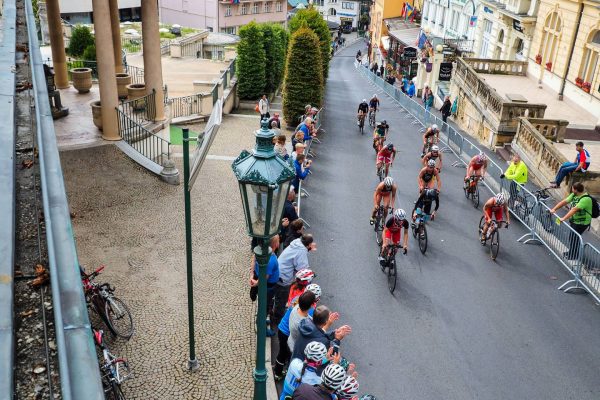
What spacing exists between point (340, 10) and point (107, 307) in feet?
384

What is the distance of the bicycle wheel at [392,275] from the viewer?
11750 millimetres

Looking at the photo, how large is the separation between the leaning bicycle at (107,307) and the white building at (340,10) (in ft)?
377

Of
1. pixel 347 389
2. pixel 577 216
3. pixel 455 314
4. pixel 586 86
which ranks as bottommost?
pixel 455 314

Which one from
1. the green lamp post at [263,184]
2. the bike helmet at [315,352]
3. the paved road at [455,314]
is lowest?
the paved road at [455,314]

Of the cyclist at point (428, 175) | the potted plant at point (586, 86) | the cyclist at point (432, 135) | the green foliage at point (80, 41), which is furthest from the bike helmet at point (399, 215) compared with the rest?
the green foliage at point (80, 41)

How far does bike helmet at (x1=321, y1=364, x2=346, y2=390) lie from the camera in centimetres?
597

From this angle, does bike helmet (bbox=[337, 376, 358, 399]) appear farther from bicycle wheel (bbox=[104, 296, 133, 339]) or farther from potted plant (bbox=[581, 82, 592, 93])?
potted plant (bbox=[581, 82, 592, 93])

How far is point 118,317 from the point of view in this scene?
9.24 meters

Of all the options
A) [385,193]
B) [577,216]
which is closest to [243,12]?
[385,193]

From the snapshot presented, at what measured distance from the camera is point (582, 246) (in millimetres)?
12016

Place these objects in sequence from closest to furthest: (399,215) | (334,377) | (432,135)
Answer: (334,377) → (399,215) → (432,135)

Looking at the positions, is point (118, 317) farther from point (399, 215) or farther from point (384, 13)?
point (384, 13)

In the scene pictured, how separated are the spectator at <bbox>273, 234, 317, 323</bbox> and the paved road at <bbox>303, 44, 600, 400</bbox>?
1331 mm

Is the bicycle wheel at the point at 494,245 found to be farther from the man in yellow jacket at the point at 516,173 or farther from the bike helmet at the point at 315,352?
the bike helmet at the point at 315,352
